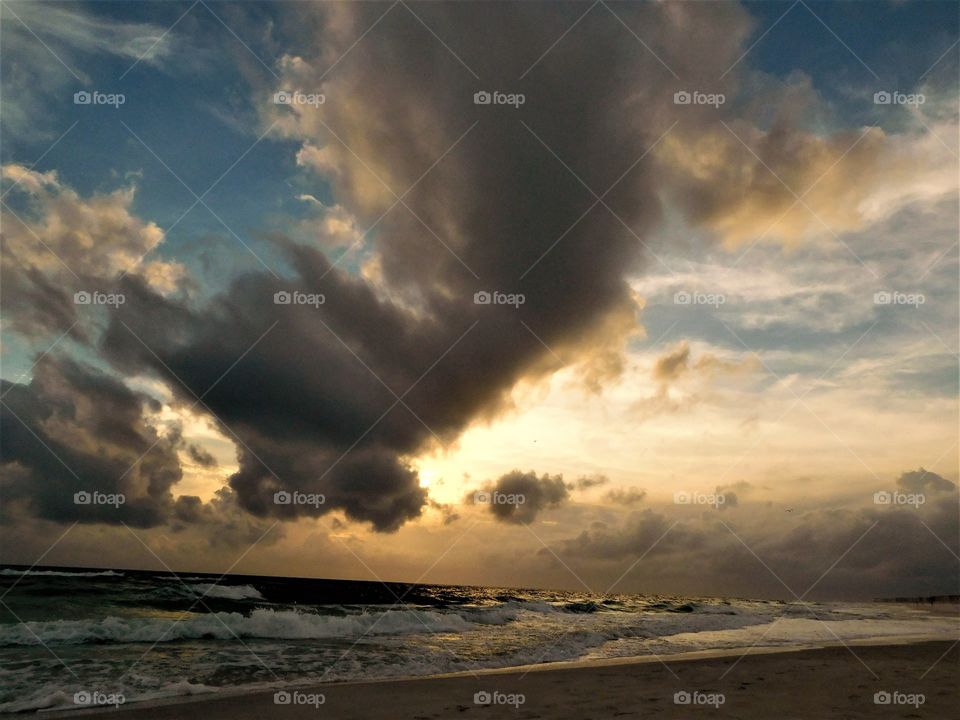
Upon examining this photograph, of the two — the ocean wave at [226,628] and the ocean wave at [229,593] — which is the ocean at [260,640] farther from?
the ocean wave at [229,593]

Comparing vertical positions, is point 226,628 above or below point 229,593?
above

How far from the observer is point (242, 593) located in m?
38.9

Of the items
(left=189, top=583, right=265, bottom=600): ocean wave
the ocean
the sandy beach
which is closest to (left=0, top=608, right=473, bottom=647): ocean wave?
the ocean

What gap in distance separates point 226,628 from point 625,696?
14687 millimetres

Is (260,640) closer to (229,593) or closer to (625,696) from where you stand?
(625,696)

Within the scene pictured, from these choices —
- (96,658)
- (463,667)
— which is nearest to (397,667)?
(463,667)

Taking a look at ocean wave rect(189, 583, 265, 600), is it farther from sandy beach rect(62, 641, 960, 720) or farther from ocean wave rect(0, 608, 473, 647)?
sandy beach rect(62, 641, 960, 720)

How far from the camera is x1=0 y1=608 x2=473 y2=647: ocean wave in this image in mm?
17438

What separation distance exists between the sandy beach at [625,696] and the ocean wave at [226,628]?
853 centimetres

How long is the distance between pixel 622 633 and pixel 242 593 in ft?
85.1

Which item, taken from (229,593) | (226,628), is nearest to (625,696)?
(226,628)

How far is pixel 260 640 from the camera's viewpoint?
62.0ft

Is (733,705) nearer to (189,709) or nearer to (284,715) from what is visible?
(284,715)

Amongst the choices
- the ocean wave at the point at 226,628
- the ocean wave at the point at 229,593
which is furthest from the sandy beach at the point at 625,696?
the ocean wave at the point at 229,593
